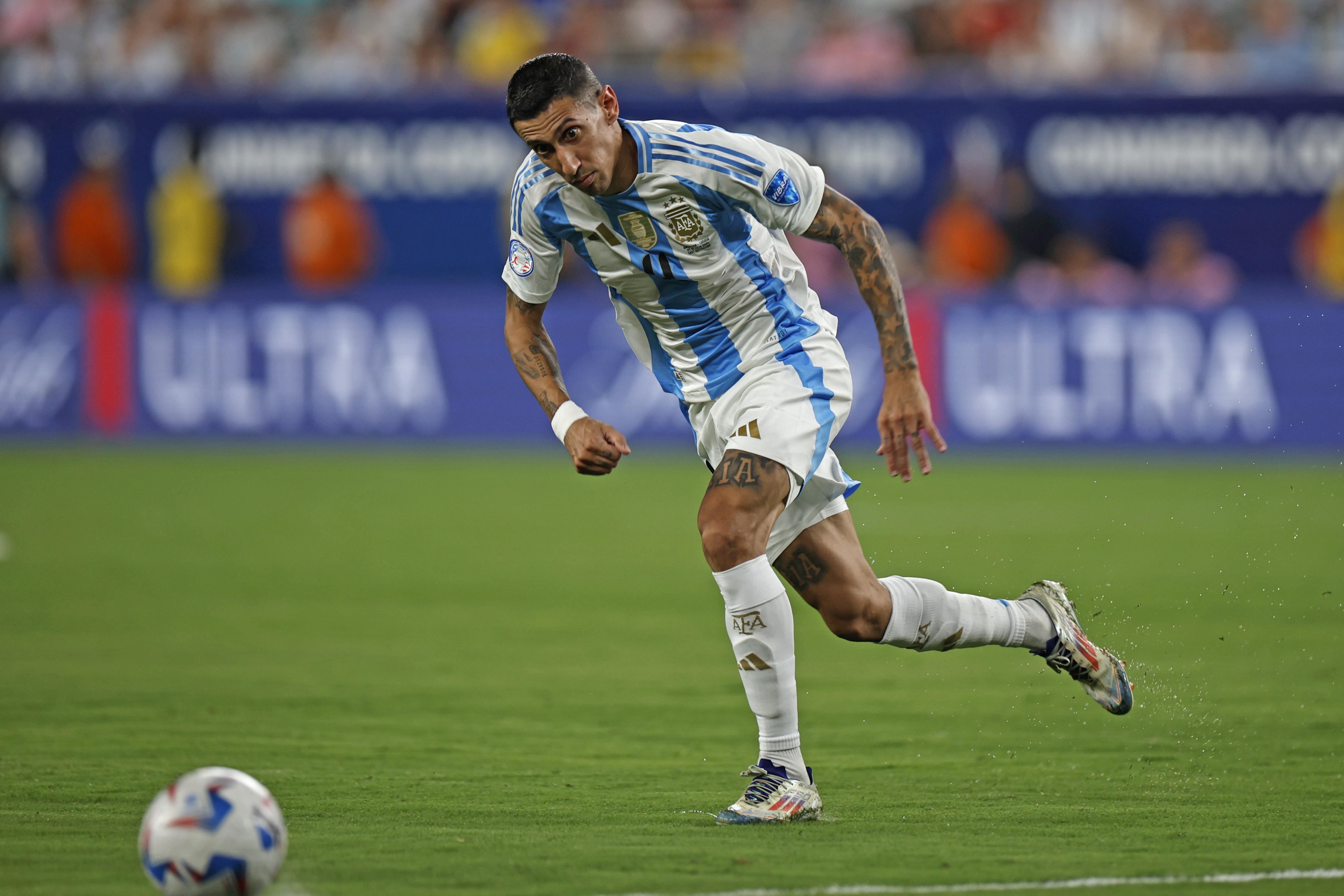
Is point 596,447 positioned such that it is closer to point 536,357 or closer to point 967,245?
point 536,357

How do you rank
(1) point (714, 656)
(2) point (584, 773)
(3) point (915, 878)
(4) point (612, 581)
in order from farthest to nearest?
(4) point (612, 581) < (1) point (714, 656) < (2) point (584, 773) < (3) point (915, 878)

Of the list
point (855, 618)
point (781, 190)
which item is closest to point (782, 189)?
point (781, 190)

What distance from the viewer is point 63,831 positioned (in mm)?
5215

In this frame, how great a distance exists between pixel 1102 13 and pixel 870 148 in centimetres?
266

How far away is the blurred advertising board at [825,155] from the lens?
1781cm

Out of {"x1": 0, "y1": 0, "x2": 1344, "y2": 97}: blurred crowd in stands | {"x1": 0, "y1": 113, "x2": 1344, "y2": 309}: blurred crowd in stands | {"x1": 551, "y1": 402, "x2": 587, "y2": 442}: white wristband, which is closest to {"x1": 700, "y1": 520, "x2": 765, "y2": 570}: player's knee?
{"x1": 551, "y1": 402, "x2": 587, "y2": 442}: white wristband

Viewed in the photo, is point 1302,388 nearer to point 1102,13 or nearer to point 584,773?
point 1102,13

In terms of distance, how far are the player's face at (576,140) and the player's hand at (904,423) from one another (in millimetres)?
1045

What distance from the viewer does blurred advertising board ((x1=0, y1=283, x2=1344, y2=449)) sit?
15.9 metres

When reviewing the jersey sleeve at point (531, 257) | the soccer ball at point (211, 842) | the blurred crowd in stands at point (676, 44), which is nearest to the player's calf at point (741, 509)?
the jersey sleeve at point (531, 257)

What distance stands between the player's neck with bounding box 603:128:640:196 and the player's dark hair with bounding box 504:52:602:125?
0.20 m

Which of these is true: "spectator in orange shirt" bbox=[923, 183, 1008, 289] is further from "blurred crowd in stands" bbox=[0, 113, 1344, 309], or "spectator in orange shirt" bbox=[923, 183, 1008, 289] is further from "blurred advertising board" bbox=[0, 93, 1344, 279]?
"blurred advertising board" bbox=[0, 93, 1344, 279]

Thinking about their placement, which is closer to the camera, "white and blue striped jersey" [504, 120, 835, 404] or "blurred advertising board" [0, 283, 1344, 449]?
"white and blue striped jersey" [504, 120, 835, 404]

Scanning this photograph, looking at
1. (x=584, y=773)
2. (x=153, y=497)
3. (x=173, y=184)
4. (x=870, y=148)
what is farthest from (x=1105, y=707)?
(x=173, y=184)
